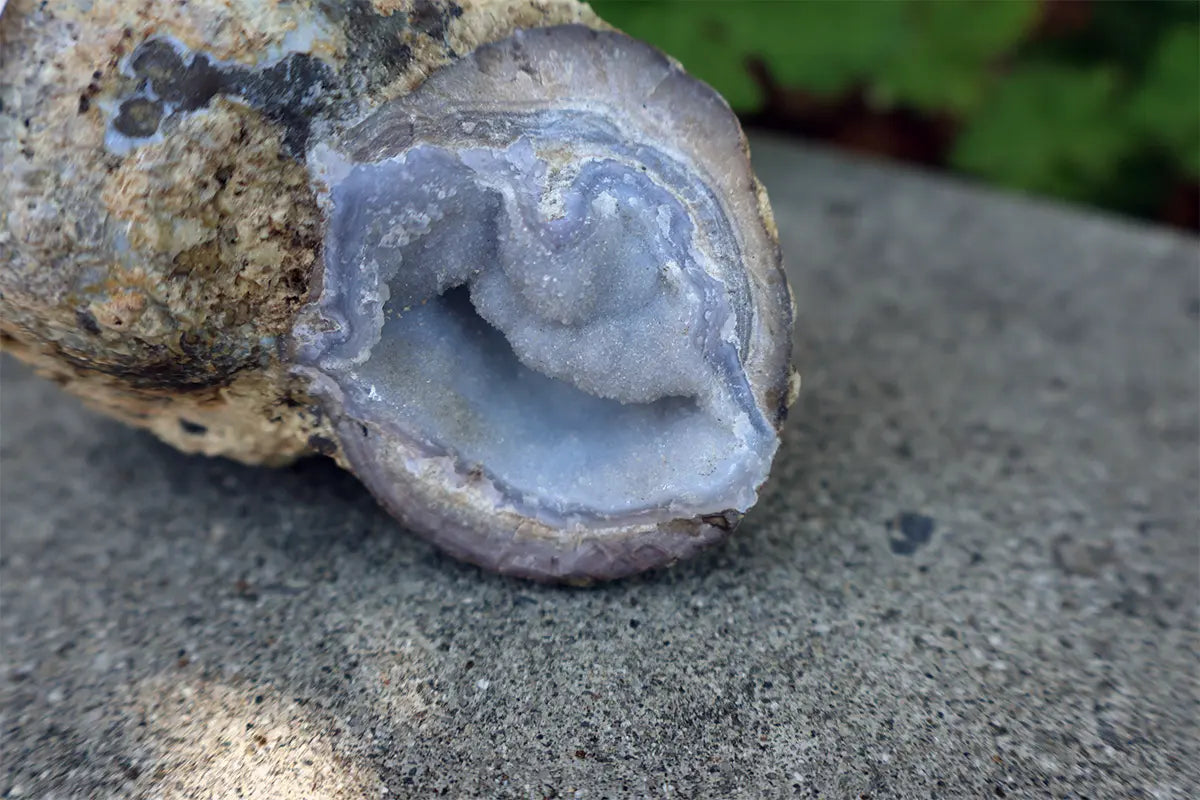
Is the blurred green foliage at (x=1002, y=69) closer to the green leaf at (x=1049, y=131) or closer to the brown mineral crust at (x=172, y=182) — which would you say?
the green leaf at (x=1049, y=131)

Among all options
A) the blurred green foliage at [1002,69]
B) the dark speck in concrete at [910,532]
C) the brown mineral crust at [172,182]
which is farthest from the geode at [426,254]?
the blurred green foliage at [1002,69]

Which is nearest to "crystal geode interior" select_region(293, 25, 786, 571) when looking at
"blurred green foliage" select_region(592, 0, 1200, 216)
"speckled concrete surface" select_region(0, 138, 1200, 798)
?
"speckled concrete surface" select_region(0, 138, 1200, 798)

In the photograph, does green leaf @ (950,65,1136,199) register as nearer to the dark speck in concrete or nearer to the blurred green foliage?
the blurred green foliage

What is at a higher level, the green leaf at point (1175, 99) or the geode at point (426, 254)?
the geode at point (426, 254)

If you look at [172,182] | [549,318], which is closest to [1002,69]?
[549,318]

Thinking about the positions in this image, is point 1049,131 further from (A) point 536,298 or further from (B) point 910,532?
(A) point 536,298

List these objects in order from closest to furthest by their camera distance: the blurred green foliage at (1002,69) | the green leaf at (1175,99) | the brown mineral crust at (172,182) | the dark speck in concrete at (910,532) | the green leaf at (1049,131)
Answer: the brown mineral crust at (172,182) → the dark speck in concrete at (910,532) → the blurred green foliage at (1002,69) → the green leaf at (1175,99) → the green leaf at (1049,131)

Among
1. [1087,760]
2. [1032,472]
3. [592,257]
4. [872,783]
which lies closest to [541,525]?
[592,257]
